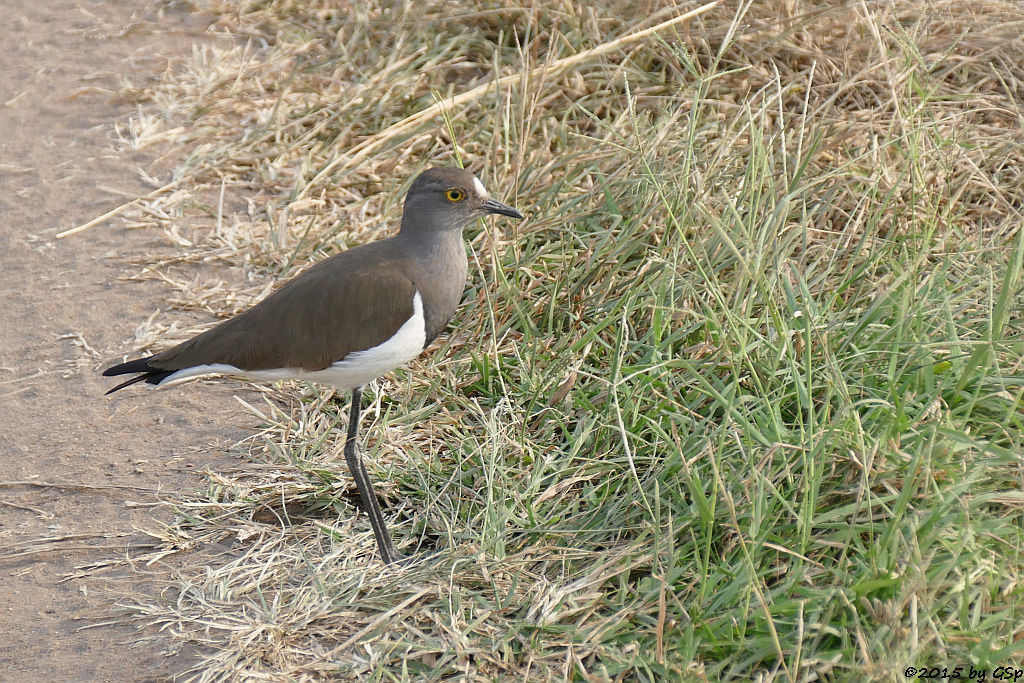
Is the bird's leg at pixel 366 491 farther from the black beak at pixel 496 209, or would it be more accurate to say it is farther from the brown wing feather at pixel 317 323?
the black beak at pixel 496 209

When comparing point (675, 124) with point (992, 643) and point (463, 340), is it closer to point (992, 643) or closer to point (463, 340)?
point (463, 340)

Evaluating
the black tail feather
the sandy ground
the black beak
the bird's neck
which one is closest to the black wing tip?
the black tail feather

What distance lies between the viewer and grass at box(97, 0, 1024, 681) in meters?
2.74

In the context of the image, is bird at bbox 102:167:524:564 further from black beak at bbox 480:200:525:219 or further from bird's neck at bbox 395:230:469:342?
black beak at bbox 480:200:525:219

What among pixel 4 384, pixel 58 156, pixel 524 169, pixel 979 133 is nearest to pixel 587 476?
pixel 524 169

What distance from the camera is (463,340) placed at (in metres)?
4.29

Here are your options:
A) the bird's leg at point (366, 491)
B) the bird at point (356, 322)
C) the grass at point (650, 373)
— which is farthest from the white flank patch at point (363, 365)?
the grass at point (650, 373)

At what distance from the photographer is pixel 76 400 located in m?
4.11

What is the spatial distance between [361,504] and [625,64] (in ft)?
9.43

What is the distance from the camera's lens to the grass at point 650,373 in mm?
2744

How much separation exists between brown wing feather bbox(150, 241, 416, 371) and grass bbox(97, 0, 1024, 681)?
Answer: 1.65 ft

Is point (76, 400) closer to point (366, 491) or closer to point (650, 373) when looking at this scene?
point (366, 491)

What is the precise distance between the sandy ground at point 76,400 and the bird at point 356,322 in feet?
1.66

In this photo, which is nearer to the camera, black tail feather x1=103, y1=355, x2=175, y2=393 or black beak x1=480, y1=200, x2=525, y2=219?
black tail feather x1=103, y1=355, x2=175, y2=393
